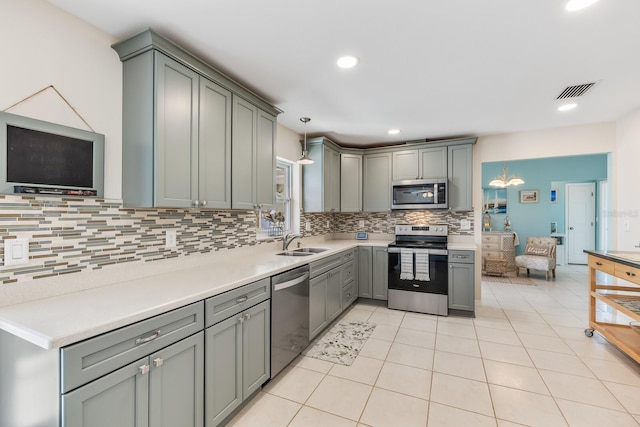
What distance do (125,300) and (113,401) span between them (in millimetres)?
442

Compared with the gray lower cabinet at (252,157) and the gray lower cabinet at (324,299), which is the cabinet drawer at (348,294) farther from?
the gray lower cabinet at (252,157)

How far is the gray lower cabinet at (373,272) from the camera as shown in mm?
4117

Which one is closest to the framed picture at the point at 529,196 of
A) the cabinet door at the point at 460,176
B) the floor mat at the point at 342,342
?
the cabinet door at the point at 460,176

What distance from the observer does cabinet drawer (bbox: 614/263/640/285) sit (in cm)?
229

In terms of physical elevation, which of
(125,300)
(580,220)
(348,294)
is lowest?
(348,294)

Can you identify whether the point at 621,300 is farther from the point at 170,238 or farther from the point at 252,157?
the point at 170,238

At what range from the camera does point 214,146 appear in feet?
7.22

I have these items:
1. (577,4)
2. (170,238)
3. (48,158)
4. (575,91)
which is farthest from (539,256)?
(48,158)

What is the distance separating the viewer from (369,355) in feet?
8.86

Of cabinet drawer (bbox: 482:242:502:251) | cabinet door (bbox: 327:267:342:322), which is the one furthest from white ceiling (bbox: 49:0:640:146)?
cabinet drawer (bbox: 482:242:502:251)

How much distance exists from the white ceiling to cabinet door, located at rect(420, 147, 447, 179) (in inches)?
39.6

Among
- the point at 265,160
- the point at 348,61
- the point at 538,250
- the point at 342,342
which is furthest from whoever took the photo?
the point at 538,250

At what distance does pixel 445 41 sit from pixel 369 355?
8.52 feet

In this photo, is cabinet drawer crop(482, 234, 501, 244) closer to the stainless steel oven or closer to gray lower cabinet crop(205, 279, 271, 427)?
the stainless steel oven
